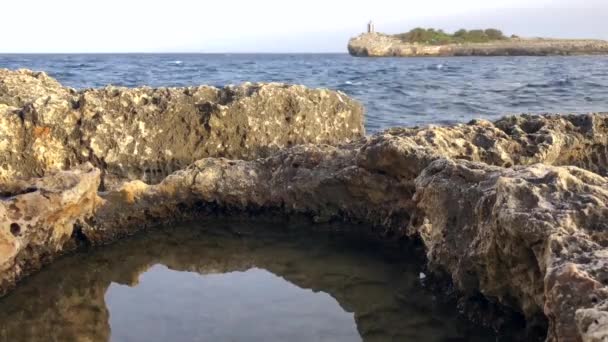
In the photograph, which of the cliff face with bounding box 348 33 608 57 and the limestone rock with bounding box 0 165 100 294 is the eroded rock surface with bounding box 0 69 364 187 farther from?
the cliff face with bounding box 348 33 608 57

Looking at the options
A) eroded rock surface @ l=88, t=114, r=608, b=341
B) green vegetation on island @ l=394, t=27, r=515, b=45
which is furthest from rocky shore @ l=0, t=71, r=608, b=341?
green vegetation on island @ l=394, t=27, r=515, b=45

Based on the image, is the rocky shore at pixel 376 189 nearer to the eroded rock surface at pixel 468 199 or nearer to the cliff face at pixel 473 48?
the eroded rock surface at pixel 468 199

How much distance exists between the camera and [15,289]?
14.3 feet

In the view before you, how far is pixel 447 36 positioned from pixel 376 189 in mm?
82405

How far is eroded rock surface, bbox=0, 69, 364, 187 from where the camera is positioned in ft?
20.5

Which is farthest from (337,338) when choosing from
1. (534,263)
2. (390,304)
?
(534,263)

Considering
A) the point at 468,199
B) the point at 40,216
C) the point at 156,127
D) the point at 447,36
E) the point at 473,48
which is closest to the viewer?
the point at 468,199

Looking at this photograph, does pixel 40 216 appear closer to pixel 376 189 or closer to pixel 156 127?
pixel 156 127

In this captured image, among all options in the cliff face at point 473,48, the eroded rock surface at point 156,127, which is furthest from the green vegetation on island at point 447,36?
the eroded rock surface at point 156,127

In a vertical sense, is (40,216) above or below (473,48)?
below

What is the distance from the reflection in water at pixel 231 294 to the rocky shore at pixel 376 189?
0.94 feet

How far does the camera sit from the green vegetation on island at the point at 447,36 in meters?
80.1

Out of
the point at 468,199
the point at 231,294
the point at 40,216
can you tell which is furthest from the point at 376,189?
the point at 40,216

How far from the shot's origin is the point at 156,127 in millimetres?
6680
